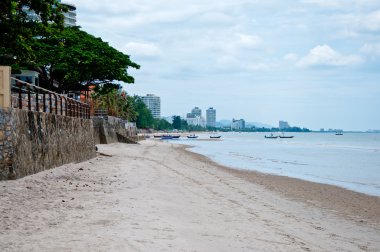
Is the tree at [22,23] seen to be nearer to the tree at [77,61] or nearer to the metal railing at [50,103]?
the metal railing at [50,103]

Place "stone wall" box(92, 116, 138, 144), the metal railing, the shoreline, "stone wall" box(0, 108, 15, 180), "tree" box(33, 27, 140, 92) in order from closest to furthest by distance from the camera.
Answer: "stone wall" box(0, 108, 15, 180)
the shoreline
the metal railing
"tree" box(33, 27, 140, 92)
"stone wall" box(92, 116, 138, 144)

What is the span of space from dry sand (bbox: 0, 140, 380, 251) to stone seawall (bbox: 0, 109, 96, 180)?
536 millimetres

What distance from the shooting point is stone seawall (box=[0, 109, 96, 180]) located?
13188 millimetres

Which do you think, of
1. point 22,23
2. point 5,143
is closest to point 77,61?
point 22,23

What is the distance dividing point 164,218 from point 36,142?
8.05 m

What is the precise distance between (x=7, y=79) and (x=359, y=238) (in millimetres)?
10271

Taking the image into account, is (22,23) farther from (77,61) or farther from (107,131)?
(107,131)

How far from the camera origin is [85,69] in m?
36.7

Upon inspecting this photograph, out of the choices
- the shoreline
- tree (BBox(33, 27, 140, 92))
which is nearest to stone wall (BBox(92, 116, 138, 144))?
tree (BBox(33, 27, 140, 92))

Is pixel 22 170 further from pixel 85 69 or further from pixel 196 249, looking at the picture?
pixel 85 69

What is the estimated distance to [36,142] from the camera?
1573cm

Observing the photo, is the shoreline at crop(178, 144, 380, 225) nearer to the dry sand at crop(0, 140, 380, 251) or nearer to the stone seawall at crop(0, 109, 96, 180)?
the dry sand at crop(0, 140, 380, 251)

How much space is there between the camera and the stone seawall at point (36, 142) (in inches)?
519

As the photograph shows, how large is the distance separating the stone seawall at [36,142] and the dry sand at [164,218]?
0.54 meters
